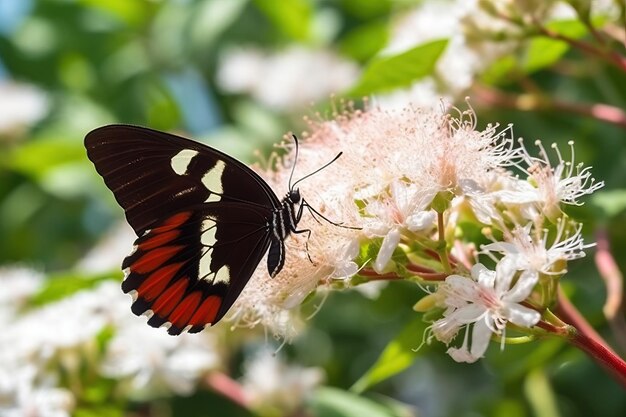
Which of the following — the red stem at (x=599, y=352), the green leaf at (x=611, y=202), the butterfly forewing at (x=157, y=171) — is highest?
the butterfly forewing at (x=157, y=171)

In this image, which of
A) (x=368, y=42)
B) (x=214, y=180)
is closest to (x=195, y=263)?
(x=214, y=180)

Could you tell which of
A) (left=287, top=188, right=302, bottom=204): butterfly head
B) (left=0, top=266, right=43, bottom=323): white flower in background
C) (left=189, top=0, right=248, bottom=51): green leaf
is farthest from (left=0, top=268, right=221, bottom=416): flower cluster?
(left=189, top=0, right=248, bottom=51): green leaf

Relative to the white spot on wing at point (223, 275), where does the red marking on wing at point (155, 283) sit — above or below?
above

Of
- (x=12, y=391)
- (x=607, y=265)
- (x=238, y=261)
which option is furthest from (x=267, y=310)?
(x=12, y=391)

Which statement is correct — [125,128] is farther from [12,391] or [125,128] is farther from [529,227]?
[12,391]

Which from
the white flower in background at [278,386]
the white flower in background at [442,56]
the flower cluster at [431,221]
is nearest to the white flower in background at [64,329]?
the white flower in background at [278,386]

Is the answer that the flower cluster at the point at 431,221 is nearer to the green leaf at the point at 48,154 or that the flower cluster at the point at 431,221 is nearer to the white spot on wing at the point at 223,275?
the white spot on wing at the point at 223,275
